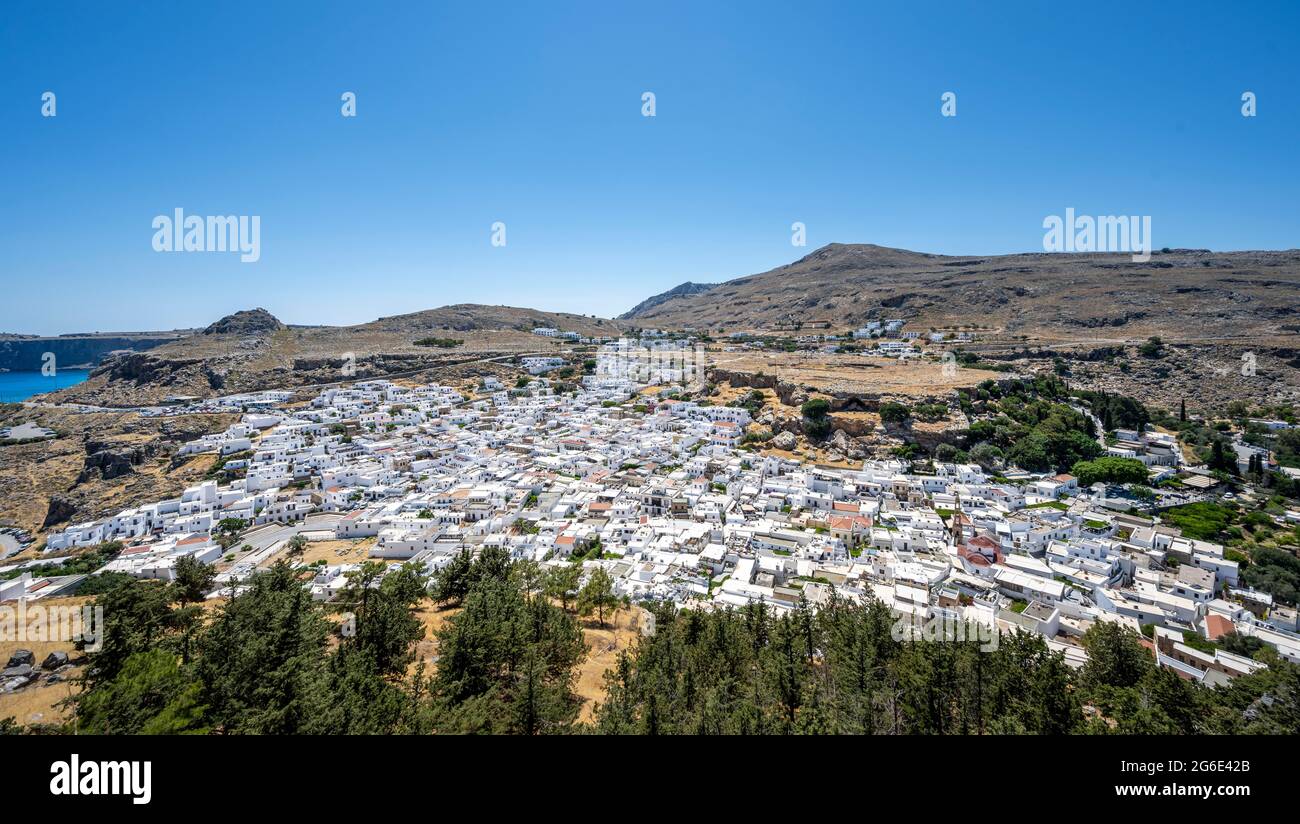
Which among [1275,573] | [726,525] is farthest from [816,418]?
[1275,573]

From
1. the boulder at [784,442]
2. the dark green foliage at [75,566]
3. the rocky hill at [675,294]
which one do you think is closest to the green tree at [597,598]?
the dark green foliage at [75,566]

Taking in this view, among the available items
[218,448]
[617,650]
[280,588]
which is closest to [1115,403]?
[617,650]

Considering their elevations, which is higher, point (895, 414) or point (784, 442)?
point (895, 414)

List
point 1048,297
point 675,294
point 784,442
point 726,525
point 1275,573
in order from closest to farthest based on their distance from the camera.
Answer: point 1275,573 → point 726,525 → point 784,442 → point 1048,297 → point 675,294

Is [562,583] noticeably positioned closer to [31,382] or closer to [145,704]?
[145,704]

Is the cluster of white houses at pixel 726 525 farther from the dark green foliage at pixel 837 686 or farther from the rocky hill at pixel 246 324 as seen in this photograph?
the rocky hill at pixel 246 324

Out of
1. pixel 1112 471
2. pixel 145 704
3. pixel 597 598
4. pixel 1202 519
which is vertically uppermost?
pixel 1112 471
